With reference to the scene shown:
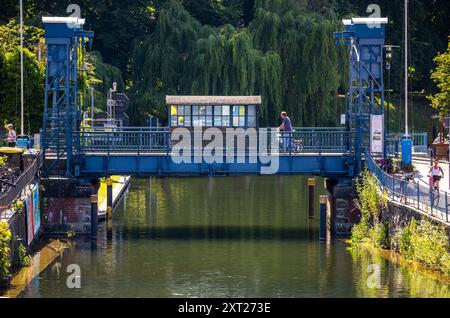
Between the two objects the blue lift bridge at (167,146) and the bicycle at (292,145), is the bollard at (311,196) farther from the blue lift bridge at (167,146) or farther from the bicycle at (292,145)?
the blue lift bridge at (167,146)

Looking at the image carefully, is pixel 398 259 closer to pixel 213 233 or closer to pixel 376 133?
pixel 376 133

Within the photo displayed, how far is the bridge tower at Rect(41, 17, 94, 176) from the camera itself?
173 ft

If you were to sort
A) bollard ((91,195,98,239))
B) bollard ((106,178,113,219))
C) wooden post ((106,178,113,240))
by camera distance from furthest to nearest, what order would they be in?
bollard ((106,178,113,219)) → wooden post ((106,178,113,240)) → bollard ((91,195,98,239))

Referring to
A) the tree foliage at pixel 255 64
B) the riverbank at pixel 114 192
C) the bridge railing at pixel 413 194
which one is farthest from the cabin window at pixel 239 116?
the tree foliage at pixel 255 64

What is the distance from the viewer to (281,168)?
171 feet

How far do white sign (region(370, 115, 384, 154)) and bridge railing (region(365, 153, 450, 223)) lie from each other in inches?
25.8

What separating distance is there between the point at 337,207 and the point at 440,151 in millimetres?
13193

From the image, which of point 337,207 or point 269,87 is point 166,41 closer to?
point 269,87

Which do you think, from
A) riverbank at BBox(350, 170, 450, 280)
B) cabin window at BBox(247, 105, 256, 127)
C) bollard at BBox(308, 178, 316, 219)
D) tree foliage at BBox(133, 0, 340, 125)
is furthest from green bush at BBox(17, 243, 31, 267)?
tree foliage at BBox(133, 0, 340, 125)

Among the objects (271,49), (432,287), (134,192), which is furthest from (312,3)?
(432,287)

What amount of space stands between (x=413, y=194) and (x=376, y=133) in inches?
315

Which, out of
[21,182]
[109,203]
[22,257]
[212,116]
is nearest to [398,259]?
[22,257]

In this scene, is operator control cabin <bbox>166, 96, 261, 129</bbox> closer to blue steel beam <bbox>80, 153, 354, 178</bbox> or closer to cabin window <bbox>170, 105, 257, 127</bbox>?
cabin window <bbox>170, 105, 257, 127</bbox>

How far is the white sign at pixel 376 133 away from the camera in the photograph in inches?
2035
